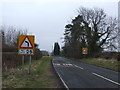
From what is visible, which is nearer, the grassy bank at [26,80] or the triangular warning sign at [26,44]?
the grassy bank at [26,80]

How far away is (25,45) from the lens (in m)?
14.0

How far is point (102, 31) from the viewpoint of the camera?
52188mm

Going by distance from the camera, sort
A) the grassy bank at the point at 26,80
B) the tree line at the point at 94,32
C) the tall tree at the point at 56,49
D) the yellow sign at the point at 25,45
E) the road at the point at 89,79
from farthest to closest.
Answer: the tall tree at the point at 56,49 < the tree line at the point at 94,32 < the yellow sign at the point at 25,45 < the road at the point at 89,79 < the grassy bank at the point at 26,80

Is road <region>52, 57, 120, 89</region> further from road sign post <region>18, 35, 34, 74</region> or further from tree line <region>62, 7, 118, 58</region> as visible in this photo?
tree line <region>62, 7, 118, 58</region>

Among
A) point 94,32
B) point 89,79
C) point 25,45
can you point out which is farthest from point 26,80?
point 94,32

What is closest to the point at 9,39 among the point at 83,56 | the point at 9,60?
the point at 83,56

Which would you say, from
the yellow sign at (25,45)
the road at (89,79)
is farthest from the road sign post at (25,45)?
the road at (89,79)

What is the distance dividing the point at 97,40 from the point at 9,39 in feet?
78.3

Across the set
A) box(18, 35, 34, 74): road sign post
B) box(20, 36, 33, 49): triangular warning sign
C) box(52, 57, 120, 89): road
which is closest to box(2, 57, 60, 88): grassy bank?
box(52, 57, 120, 89): road

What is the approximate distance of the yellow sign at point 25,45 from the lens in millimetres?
13953


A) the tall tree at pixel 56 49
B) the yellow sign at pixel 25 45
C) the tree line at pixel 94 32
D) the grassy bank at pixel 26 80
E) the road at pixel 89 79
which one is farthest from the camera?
the tall tree at pixel 56 49

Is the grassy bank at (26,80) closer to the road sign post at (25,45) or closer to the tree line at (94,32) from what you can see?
the road sign post at (25,45)

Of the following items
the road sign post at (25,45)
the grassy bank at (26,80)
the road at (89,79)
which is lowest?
the road at (89,79)

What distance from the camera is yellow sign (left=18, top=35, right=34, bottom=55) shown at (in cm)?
1395
